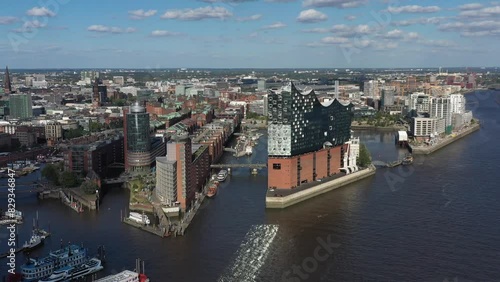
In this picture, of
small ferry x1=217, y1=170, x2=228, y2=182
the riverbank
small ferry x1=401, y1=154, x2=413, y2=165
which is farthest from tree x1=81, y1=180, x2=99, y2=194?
the riverbank

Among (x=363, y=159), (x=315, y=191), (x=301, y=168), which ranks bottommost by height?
(x=315, y=191)

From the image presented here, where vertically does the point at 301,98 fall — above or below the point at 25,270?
above

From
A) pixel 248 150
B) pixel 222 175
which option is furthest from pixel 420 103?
pixel 222 175

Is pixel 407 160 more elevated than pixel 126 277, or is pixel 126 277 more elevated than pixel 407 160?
pixel 407 160

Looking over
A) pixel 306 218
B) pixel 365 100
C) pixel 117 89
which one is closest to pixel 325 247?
pixel 306 218

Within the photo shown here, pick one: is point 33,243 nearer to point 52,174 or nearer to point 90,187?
point 90,187

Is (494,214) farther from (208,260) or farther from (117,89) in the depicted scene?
(117,89)

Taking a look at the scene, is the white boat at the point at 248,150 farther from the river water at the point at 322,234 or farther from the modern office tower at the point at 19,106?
the modern office tower at the point at 19,106
